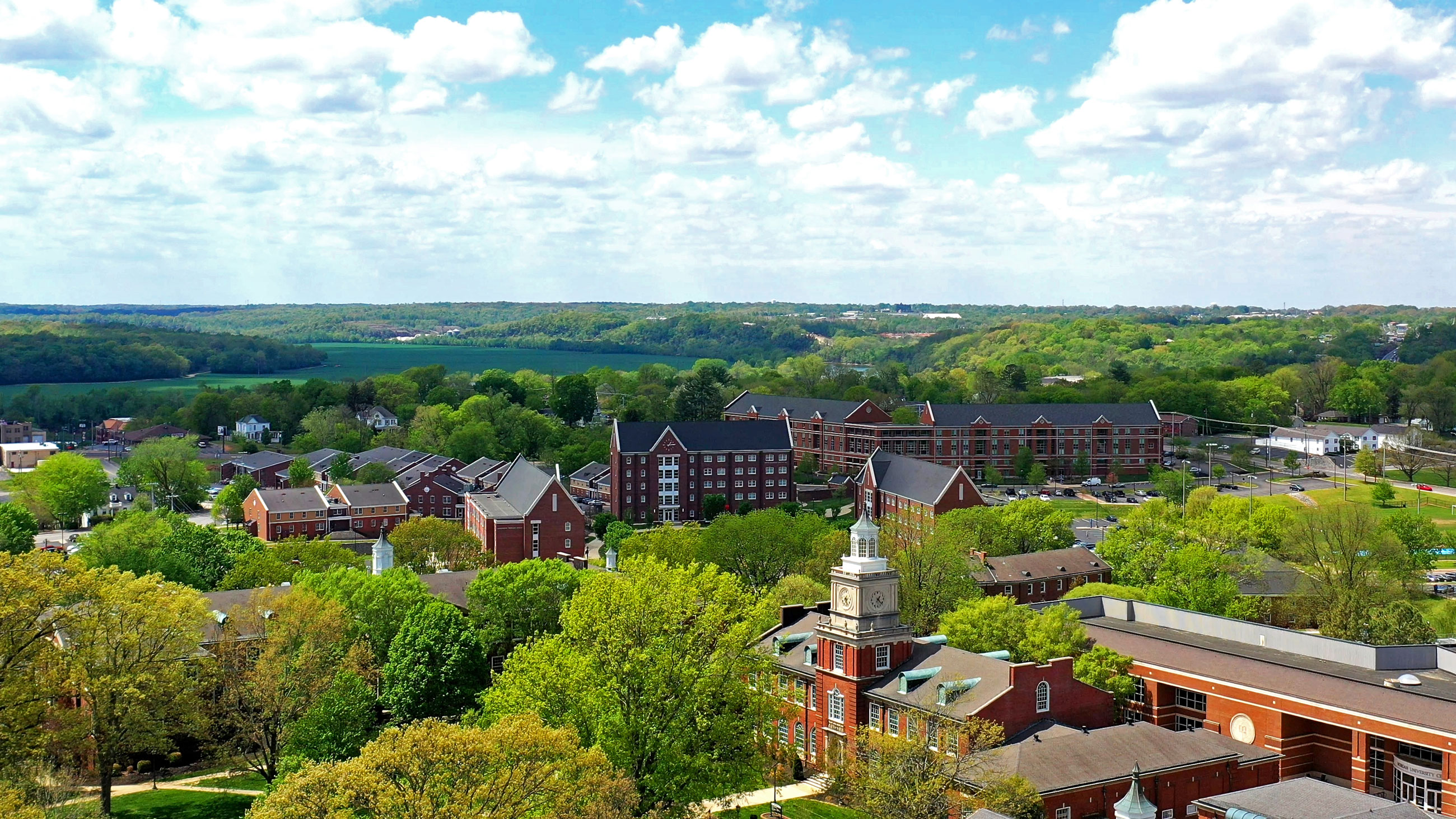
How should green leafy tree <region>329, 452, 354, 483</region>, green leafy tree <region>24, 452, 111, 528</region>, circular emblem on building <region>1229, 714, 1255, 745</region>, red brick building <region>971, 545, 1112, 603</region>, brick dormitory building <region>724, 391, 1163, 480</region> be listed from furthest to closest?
brick dormitory building <region>724, 391, 1163, 480</region>
green leafy tree <region>329, 452, 354, 483</region>
green leafy tree <region>24, 452, 111, 528</region>
red brick building <region>971, 545, 1112, 603</region>
circular emblem on building <region>1229, 714, 1255, 745</region>

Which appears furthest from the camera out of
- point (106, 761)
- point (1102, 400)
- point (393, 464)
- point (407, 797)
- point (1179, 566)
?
point (1102, 400)

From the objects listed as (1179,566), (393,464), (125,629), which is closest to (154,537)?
(125,629)

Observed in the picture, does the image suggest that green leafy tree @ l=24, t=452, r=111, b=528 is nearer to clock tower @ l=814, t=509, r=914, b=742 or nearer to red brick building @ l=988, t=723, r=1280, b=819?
clock tower @ l=814, t=509, r=914, b=742

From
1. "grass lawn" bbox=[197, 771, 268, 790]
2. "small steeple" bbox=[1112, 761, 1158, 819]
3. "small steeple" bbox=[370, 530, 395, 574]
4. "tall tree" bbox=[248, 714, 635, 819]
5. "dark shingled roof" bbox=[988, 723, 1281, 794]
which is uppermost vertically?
"tall tree" bbox=[248, 714, 635, 819]

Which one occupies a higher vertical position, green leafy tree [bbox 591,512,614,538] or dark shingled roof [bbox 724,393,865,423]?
dark shingled roof [bbox 724,393,865,423]

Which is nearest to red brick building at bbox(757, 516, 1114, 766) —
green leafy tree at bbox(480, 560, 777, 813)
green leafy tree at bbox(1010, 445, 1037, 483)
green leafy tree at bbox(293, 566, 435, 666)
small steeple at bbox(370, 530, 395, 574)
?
green leafy tree at bbox(480, 560, 777, 813)

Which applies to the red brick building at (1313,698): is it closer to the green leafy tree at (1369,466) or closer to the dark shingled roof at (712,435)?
the dark shingled roof at (712,435)

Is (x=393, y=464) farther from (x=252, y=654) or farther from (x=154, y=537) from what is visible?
(x=252, y=654)
